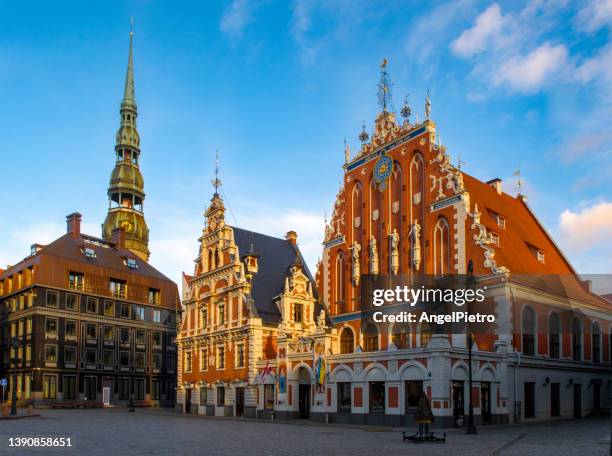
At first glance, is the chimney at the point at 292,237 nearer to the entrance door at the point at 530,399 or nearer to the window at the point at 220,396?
the window at the point at 220,396

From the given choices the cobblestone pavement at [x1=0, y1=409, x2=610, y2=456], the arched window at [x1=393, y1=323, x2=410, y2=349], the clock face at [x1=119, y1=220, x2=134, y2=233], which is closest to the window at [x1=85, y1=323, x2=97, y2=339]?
the cobblestone pavement at [x1=0, y1=409, x2=610, y2=456]

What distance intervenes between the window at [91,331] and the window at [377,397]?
141 feet

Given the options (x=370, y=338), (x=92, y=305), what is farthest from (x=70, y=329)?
(x=370, y=338)

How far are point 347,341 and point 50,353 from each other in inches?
1413

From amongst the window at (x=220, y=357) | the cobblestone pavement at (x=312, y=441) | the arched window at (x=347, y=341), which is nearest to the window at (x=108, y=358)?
the window at (x=220, y=357)

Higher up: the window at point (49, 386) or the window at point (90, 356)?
the window at point (90, 356)

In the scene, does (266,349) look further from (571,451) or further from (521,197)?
(571,451)

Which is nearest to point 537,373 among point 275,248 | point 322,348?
point 322,348

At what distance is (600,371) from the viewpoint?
158ft

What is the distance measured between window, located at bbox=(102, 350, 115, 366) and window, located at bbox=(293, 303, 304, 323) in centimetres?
3063

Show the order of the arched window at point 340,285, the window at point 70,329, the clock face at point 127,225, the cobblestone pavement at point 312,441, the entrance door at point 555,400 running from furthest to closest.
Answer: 1. the clock face at point 127,225
2. the window at point 70,329
3. the arched window at point 340,285
4. the entrance door at point 555,400
5. the cobblestone pavement at point 312,441

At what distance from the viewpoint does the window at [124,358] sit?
7450 cm

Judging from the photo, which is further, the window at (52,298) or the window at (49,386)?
the window at (52,298)

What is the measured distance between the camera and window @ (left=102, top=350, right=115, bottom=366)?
72.8m
